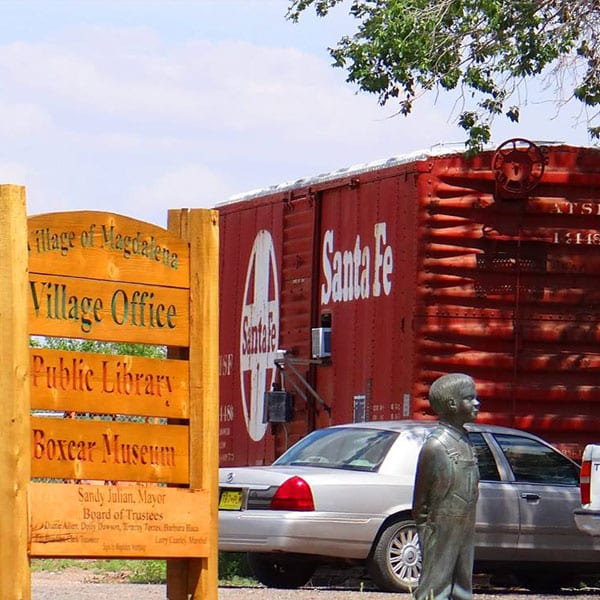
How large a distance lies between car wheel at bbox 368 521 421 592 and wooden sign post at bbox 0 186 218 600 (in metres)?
4.92

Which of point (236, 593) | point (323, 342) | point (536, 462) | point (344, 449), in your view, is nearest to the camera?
point (236, 593)

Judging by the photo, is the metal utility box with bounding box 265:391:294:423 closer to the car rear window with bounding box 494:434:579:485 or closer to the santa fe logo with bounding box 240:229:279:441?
the santa fe logo with bounding box 240:229:279:441

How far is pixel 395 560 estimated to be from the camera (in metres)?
13.0

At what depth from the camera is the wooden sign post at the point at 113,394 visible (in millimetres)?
7254

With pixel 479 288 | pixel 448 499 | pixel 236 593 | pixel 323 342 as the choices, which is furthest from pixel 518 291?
pixel 448 499

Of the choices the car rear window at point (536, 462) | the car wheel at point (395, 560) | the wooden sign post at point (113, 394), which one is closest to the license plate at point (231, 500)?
the car wheel at point (395, 560)

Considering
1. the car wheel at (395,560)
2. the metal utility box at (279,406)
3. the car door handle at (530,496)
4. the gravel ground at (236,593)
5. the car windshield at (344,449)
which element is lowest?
the gravel ground at (236,593)

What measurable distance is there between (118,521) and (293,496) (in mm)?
5262

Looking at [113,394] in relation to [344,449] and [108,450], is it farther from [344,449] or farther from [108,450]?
[344,449]

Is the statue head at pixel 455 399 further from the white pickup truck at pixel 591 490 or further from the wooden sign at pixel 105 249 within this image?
the white pickup truck at pixel 591 490

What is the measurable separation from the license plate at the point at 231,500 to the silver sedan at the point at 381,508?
1 centimetres

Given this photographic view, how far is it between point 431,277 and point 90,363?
8324mm

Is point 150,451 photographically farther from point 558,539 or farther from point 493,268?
point 493,268

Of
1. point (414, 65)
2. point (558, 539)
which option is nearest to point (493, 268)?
point (414, 65)
